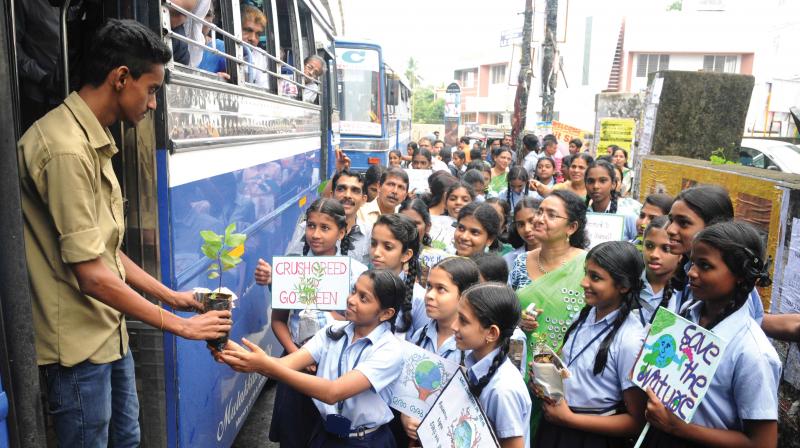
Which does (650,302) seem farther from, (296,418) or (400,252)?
(296,418)

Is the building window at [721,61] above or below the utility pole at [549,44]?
above

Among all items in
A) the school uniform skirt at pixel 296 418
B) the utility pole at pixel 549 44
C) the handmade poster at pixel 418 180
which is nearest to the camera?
the school uniform skirt at pixel 296 418

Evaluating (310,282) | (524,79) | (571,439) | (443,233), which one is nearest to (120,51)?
(310,282)

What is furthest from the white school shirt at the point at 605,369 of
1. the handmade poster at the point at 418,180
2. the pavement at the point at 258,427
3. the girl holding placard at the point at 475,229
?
the handmade poster at the point at 418,180

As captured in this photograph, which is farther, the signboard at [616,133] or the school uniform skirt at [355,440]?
the signboard at [616,133]

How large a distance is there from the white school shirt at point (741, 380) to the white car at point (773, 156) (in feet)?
22.2

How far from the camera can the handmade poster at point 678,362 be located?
215cm

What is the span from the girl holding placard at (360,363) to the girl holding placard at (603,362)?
2.20 ft

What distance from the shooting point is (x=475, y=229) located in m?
4.18

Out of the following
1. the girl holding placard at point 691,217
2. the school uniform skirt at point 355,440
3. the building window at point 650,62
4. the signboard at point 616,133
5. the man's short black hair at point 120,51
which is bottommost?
the school uniform skirt at point 355,440

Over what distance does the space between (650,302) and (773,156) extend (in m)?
6.48

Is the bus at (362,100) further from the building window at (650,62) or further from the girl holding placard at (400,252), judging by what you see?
the building window at (650,62)

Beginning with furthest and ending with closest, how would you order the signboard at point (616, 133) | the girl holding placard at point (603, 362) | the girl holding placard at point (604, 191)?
the signboard at point (616, 133)
the girl holding placard at point (604, 191)
the girl holding placard at point (603, 362)

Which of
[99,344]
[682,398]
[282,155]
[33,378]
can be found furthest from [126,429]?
[282,155]
